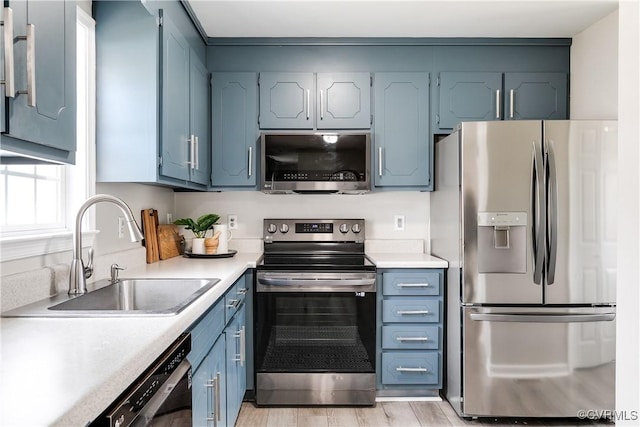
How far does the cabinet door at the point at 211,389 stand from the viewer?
141 cm

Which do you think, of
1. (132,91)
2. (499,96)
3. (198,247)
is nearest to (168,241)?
(198,247)

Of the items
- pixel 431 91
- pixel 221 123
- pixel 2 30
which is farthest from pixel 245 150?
pixel 2 30

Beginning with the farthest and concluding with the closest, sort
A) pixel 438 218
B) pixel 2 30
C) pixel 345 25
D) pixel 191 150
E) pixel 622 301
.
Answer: pixel 438 218, pixel 345 25, pixel 191 150, pixel 2 30, pixel 622 301

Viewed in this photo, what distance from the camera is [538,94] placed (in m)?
2.83

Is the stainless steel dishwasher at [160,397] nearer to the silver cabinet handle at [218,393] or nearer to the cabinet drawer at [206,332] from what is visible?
the cabinet drawer at [206,332]

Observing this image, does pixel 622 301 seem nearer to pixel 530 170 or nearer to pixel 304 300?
pixel 530 170

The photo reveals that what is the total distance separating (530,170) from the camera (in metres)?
2.23

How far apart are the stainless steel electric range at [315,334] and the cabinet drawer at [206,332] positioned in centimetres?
64

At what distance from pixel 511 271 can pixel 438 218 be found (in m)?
0.67

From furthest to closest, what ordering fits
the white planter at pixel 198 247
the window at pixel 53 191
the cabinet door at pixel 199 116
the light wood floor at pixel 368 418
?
the white planter at pixel 198 247, the cabinet door at pixel 199 116, the light wood floor at pixel 368 418, the window at pixel 53 191

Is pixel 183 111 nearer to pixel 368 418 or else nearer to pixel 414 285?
pixel 414 285

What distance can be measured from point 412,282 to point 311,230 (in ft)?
2.77

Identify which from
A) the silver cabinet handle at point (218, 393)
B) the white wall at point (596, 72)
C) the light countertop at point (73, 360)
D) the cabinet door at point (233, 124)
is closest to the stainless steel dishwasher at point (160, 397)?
the light countertop at point (73, 360)

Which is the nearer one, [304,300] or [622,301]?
[622,301]
